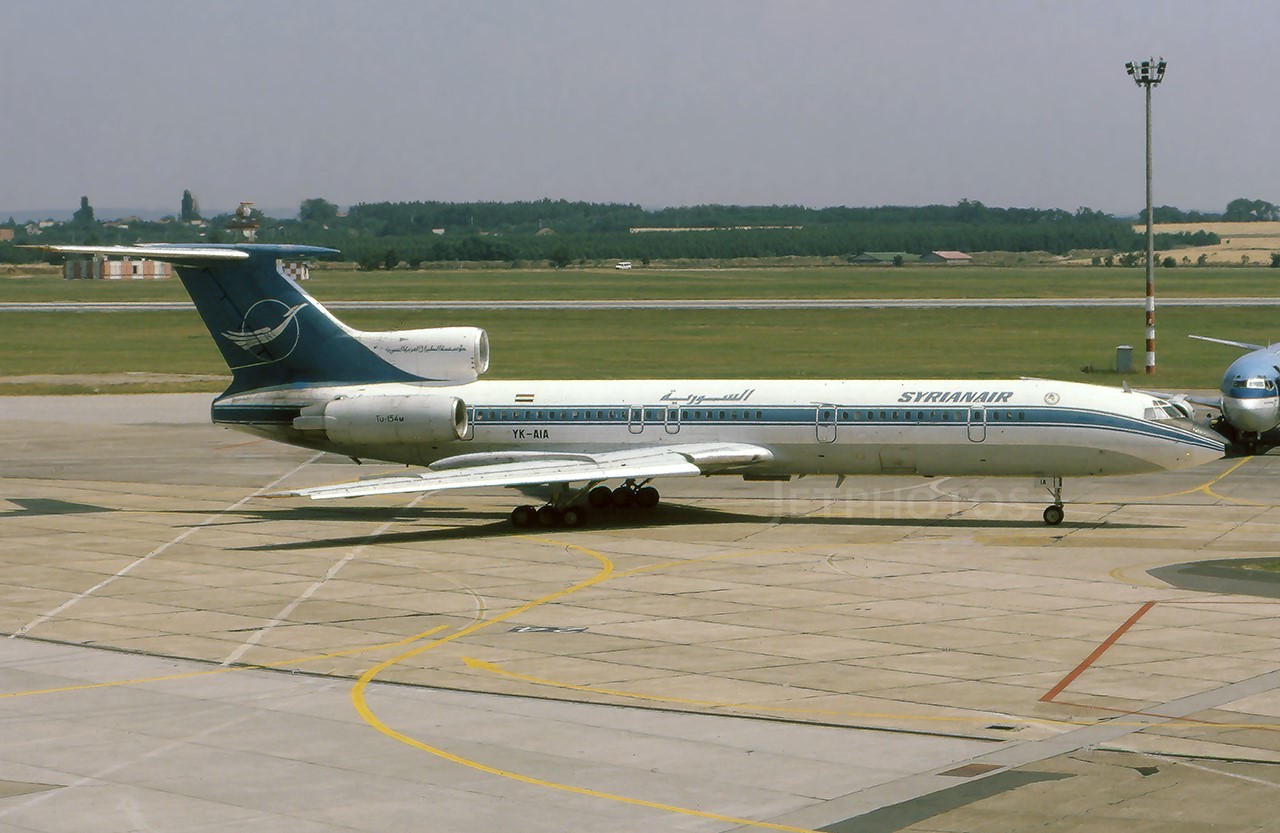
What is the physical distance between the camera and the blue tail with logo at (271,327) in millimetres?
40594

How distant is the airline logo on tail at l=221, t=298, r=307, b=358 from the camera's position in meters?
40.5

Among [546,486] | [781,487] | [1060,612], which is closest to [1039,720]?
[1060,612]

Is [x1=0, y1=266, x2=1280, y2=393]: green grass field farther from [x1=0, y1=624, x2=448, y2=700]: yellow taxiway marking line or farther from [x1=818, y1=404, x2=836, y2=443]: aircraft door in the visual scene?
[x1=0, y1=624, x2=448, y2=700]: yellow taxiway marking line

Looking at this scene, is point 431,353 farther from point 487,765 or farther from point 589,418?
point 487,765

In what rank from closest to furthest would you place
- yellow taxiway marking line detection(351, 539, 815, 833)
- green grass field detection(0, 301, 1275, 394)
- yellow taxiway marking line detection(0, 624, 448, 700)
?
1. yellow taxiway marking line detection(351, 539, 815, 833)
2. yellow taxiway marking line detection(0, 624, 448, 700)
3. green grass field detection(0, 301, 1275, 394)

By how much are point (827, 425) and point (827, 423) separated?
0.06 meters

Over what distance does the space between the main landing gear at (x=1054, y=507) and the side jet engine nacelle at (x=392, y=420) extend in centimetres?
1430

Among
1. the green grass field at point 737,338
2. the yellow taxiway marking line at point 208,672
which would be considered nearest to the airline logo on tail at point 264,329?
the yellow taxiway marking line at point 208,672

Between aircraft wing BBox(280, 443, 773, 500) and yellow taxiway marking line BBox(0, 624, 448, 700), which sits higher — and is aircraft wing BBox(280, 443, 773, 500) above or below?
above

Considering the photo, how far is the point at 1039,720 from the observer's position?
21.5m

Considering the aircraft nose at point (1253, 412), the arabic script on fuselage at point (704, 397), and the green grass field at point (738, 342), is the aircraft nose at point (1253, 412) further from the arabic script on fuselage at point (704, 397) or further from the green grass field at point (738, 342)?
the green grass field at point (738, 342)

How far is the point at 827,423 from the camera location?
127 feet

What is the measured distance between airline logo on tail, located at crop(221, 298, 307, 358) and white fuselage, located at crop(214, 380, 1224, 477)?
1284mm

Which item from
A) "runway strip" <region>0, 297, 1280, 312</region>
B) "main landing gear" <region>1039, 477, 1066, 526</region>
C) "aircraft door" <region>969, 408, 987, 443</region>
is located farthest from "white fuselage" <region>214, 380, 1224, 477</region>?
"runway strip" <region>0, 297, 1280, 312</region>
